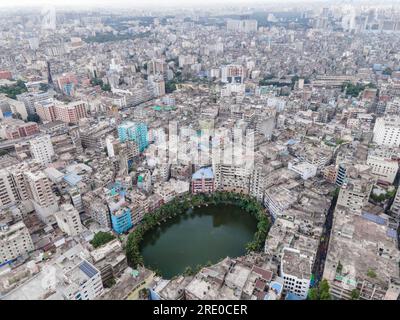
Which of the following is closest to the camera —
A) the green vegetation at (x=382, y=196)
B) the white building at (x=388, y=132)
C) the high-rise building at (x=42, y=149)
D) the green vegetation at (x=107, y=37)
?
the green vegetation at (x=382, y=196)

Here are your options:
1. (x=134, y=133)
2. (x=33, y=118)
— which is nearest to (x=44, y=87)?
(x=33, y=118)

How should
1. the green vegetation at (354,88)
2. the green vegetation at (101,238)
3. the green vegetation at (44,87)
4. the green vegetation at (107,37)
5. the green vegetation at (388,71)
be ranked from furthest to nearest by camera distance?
the green vegetation at (107,37) < the green vegetation at (388,71) < the green vegetation at (44,87) < the green vegetation at (354,88) < the green vegetation at (101,238)

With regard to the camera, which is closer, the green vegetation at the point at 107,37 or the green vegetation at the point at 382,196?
the green vegetation at the point at 382,196

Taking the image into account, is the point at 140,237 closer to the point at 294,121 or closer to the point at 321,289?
the point at 321,289

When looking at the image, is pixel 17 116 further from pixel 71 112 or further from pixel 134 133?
pixel 134 133

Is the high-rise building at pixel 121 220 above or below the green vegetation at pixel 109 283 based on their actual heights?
above

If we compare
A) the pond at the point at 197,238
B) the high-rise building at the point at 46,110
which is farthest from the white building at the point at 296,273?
the high-rise building at the point at 46,110

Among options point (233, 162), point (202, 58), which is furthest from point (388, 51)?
point (233, 162)

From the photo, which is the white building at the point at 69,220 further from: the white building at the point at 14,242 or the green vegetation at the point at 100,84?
the green vegetation at the point at 100,84
